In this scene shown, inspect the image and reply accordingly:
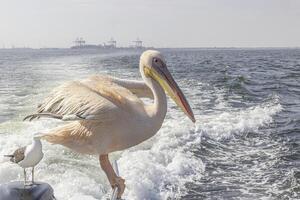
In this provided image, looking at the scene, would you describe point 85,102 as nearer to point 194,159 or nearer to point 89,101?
point 89,101

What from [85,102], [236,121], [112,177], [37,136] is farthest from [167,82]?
[236,121]

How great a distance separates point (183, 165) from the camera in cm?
855

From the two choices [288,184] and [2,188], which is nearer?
[2,188]

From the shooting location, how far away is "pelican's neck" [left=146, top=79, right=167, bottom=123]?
2.76 metres

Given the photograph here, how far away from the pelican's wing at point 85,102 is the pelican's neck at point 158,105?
0.48 feet

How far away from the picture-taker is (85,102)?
110 inches

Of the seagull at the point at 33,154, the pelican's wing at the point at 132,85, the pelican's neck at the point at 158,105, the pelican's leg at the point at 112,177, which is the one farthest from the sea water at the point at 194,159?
the pelican's neck at the point at 158,105

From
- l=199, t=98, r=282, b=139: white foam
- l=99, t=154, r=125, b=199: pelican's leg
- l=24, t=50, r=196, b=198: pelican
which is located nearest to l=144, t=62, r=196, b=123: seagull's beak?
l=24, t=50, r=196, b=198: pelican

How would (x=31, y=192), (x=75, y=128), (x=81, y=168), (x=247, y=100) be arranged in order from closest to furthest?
(x=31, y=192) < (x=75, y=128) < (x=81, y=168) < (x=247, y=100)

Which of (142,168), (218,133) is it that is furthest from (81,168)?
(218,133)

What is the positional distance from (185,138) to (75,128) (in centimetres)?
794

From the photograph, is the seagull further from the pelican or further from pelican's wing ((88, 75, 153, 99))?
pelican's wing ((88, 75, 153, 99))

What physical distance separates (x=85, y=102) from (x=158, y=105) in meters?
0.46

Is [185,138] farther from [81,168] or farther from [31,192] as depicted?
[31,192]
